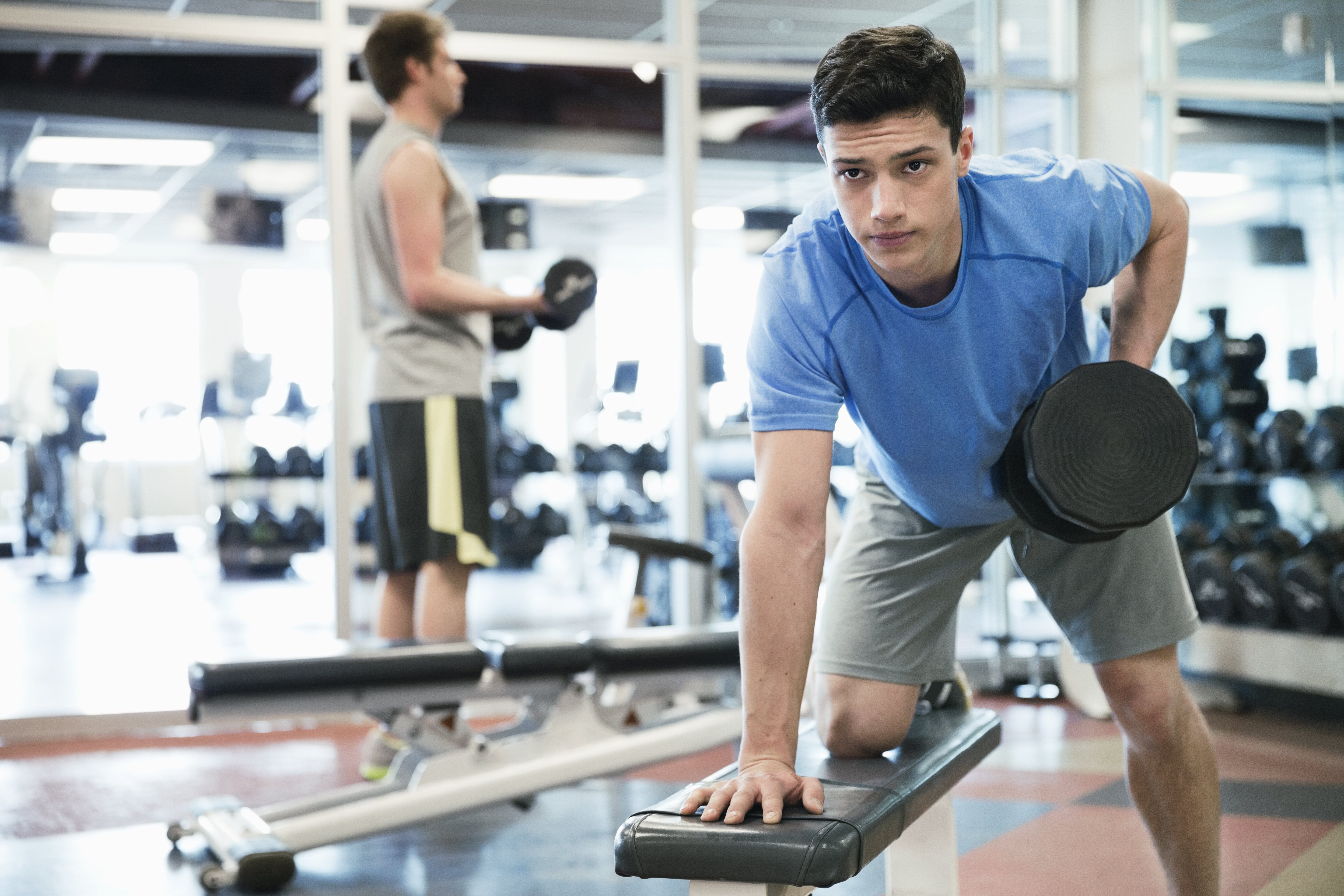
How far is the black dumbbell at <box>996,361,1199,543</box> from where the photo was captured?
1253mm

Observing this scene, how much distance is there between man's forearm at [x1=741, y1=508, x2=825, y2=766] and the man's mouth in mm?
289

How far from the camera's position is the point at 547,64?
3617 mm

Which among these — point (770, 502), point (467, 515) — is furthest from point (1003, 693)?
point (770, 502)

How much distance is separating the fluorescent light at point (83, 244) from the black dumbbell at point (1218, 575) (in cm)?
361

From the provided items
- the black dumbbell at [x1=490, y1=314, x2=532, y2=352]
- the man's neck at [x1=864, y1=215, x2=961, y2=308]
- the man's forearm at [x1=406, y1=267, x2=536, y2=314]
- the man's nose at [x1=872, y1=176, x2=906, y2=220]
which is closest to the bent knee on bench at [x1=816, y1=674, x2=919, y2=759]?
the man's neck at [x1=864, y1=215, x2=961, y2=308]

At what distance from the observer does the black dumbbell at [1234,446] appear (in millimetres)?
3307

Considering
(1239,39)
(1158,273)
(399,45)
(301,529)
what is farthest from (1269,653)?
(301,529)

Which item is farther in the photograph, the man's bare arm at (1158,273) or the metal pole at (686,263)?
the metal pole at (686,263)

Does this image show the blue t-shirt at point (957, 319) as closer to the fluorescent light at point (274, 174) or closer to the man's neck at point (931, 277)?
the man's neck at point (931, 277)

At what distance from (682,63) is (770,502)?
2693 mm

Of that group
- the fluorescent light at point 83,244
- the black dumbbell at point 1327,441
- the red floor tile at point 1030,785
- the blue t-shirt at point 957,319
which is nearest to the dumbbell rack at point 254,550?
the fluorescent light at point 83,244

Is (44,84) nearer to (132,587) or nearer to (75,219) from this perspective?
(75,219)

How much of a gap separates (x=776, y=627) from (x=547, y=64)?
2.82 meters

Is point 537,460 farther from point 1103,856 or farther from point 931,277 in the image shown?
point 931,277
